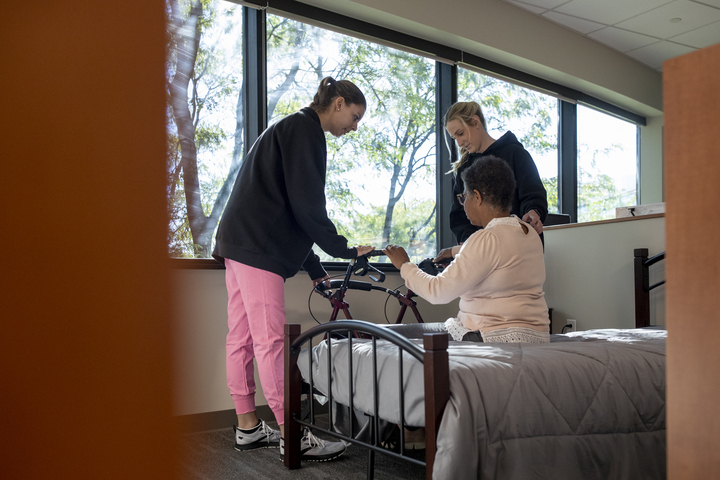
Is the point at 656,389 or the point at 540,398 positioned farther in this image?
the point at 656,389

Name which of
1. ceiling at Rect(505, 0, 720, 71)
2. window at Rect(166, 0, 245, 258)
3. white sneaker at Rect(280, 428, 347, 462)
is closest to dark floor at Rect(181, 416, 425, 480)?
white sneaker at Rect(280, 428, 347, 462)

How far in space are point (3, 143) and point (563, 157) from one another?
17.4 ft

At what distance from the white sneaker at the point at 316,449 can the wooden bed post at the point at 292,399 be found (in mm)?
62

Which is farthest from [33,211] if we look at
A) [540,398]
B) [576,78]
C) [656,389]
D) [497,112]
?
[576,78]

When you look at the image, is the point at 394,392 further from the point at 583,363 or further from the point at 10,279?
the point at 10,279

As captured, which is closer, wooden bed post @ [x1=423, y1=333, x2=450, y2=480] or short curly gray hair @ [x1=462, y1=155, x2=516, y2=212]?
Answer: wooden bed post @ [x1=423, y1=333, x2=450, y2=480]

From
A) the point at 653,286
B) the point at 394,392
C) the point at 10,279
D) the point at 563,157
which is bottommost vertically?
the point at 394,392

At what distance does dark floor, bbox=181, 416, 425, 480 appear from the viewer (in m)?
1.90

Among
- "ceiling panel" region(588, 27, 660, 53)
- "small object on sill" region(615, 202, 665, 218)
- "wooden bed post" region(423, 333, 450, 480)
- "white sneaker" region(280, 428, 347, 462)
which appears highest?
"ceiling panel" region(588, 27, 660, 53)

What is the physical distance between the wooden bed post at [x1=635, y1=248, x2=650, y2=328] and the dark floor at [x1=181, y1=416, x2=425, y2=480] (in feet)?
5.27

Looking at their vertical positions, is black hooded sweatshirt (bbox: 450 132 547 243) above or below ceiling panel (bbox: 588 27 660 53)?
below

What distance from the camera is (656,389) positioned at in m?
1.52

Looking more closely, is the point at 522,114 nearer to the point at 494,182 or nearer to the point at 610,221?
the point at 610,221

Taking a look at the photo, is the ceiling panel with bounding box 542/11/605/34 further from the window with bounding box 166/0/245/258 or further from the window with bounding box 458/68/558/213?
the window with bounding box 166/0/245/258
